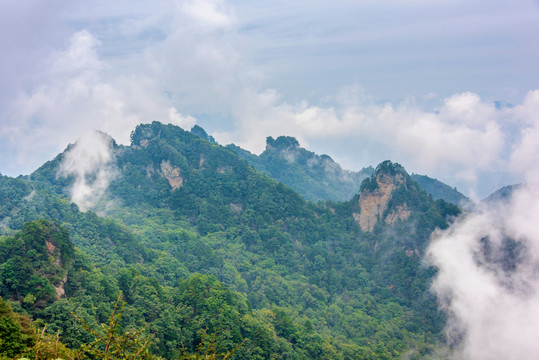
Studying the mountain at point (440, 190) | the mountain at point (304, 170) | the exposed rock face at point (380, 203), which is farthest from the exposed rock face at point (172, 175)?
the mountain at point (440, 190)

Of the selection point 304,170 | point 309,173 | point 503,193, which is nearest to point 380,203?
point 503,193

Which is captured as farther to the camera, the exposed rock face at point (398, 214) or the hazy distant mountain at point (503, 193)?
the hazy distant mountain at point (503, 193)

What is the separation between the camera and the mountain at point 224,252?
34062 mm

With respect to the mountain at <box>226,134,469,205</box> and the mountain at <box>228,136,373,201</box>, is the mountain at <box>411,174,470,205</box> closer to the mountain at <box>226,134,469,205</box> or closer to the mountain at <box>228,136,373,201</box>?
the mountain at <box>226,134,469,205</box>

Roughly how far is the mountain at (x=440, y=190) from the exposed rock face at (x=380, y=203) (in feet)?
133

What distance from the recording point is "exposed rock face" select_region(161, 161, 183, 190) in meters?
76.8

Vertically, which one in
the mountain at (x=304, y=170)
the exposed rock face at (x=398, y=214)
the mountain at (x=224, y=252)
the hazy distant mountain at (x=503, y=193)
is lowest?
the mountain at (x=224, y=252)

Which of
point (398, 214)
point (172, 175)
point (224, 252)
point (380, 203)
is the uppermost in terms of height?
point (380, 203)

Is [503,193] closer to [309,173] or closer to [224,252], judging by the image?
[224,252]

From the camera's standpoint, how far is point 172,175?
255 ft

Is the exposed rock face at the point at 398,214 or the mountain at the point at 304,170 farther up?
the mountain at the point at 304,170

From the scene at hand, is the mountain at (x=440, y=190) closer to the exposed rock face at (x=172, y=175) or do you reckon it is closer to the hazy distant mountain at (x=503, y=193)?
the hazy distant mountain at (x=503, y=193)

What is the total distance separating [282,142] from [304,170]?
11133mm

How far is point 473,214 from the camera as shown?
56.8 m
